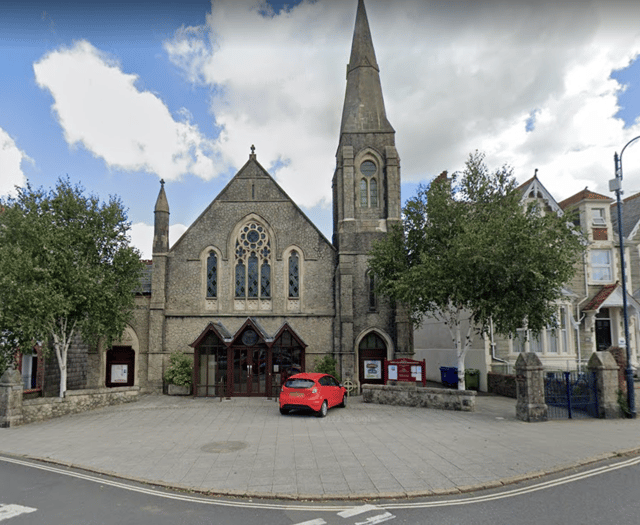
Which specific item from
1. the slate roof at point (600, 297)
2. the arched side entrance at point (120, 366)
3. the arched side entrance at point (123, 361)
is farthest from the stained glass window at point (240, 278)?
the slate roof at point (600, 297)

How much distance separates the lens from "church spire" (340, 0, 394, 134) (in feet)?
87.9

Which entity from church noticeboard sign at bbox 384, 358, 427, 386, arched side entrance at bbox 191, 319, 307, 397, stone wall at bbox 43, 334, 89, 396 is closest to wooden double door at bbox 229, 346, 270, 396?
arched side entrance at bbox 191, 319, 307, 397

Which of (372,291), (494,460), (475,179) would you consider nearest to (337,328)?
(372,291)

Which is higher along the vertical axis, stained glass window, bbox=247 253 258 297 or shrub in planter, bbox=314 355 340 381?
stained glass window, bbox=247 253 258 297

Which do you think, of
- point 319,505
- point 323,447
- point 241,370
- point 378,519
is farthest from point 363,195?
point 378,519

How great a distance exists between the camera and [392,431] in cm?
1398

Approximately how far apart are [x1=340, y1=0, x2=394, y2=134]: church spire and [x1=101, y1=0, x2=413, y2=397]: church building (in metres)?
0.13

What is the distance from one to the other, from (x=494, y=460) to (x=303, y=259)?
649 inches

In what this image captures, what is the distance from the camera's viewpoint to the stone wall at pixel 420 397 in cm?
1789

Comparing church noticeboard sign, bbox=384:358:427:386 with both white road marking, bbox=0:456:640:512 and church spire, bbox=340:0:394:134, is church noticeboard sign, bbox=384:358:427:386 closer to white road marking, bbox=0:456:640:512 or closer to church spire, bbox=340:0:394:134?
white road marking, bbox=0:456:640:512

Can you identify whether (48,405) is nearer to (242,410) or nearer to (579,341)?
(242,410)

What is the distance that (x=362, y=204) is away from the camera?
26.1m

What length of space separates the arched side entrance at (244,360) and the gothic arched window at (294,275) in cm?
269

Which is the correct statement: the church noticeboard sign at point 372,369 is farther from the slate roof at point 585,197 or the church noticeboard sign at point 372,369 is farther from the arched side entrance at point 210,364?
the slate roof at point 585,197
